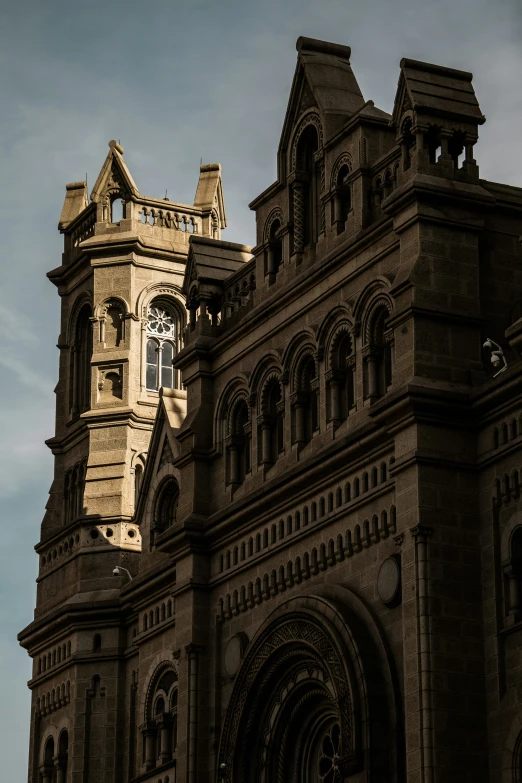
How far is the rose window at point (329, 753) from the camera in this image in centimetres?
4478

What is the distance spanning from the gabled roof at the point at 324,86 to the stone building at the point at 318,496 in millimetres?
75

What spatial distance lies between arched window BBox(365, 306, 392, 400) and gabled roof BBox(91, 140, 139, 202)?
64.5 feet

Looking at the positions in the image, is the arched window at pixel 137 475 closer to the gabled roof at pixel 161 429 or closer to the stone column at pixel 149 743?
the gabled roof at pixel 161 429

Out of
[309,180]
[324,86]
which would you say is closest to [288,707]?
[309,180]

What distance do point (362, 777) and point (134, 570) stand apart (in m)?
18.6

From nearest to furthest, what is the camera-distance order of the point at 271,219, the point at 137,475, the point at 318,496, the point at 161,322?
the point at 318,496 < the point at 271,219 < the point at 137,475 < the point at 161,322

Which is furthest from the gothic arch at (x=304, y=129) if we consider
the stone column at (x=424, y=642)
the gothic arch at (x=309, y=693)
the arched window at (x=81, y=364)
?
the arched window at (x=81, y=364)

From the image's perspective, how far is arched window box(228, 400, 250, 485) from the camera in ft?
166

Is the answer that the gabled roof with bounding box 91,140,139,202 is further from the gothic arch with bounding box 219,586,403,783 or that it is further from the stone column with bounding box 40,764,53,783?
the gothic arch with bounding box 219,586,403,783

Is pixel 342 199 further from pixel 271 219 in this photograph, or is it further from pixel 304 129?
pixel 271 219

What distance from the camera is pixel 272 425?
49.7 m

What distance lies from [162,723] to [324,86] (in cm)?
1661

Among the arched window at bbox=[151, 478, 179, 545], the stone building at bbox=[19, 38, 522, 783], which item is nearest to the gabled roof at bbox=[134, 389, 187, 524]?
the stone building at bbox=[19, 38, 522, 783]

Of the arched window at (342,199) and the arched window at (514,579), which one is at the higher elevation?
the arched window at (342,199)
